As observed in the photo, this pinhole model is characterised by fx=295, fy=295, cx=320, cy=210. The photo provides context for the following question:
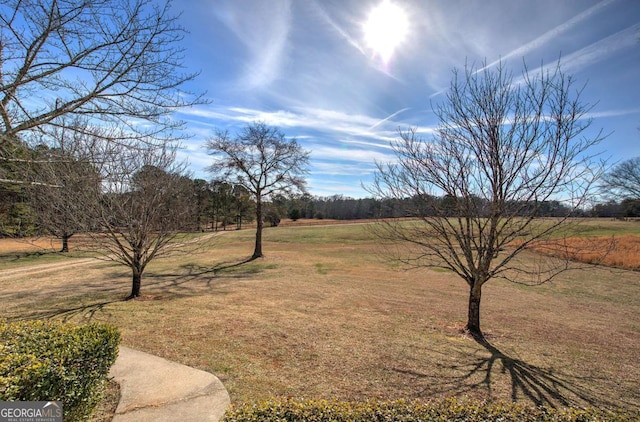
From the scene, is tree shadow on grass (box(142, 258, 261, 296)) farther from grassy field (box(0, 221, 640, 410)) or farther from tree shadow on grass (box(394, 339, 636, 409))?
tree shadow on grass (box(394, 339, 636, 409))

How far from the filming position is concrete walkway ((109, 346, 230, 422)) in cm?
344

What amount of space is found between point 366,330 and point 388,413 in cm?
442

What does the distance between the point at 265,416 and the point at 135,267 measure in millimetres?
8474

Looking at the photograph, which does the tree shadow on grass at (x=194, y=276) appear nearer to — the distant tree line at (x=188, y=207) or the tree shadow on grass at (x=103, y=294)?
the tree shadow on grass at (x=103, y=294)

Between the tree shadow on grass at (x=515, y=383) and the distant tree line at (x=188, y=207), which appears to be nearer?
the tree shadow on grass at (x=515, y=383)

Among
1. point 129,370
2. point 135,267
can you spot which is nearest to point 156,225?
point 135,267

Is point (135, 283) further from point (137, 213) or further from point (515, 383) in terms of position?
point (515, 383)

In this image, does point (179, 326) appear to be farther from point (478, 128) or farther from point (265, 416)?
point (478, 128)

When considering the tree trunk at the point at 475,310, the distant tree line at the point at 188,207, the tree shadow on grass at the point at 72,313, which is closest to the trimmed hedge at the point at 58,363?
the distant tree line at the point at 188,207

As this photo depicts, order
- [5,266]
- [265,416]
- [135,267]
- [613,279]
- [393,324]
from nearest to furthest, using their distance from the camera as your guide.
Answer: [265,416] < [393,324] < [135,267] < [613,279] < [5,266]

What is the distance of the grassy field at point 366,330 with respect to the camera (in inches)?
180

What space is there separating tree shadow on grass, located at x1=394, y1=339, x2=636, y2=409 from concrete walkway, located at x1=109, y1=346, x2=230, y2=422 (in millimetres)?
2869

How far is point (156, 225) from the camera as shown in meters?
9.78

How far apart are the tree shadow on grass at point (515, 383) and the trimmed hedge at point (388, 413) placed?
1609 millimetres
